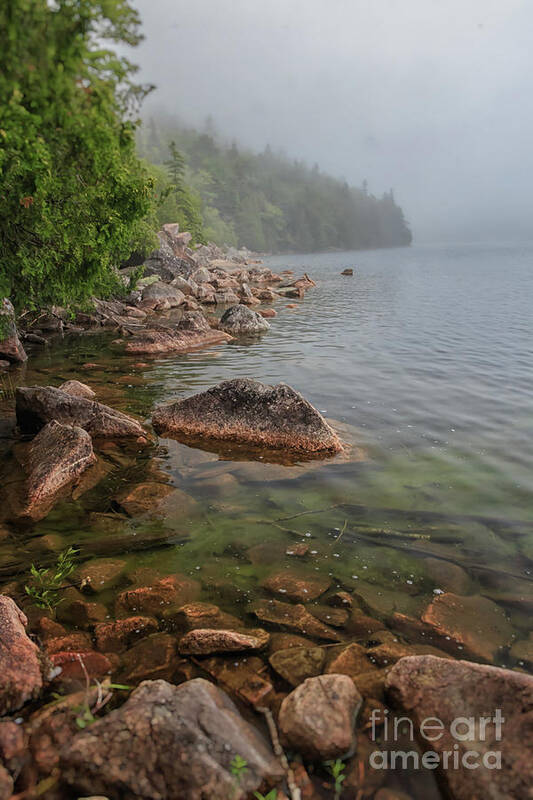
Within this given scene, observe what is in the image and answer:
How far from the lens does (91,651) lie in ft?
14.9

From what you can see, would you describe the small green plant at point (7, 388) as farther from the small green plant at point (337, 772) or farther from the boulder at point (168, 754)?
the small green plant at point (337, 772)

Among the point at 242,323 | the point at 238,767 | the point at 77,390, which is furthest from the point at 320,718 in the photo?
the point at 242,323

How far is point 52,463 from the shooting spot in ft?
26.8

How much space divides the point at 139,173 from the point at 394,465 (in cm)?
932

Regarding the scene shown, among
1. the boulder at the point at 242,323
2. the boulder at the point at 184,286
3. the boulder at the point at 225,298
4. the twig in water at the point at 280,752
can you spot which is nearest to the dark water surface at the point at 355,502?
the twig in water at the point at 280,752

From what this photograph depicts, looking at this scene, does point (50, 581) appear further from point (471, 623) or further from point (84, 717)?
point (471, 623)

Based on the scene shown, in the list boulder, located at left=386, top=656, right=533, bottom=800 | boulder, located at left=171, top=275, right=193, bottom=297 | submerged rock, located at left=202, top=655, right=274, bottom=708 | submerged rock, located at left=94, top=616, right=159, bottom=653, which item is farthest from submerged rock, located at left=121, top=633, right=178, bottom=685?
boulder, located at left=171, top=275, right=193, bottom=297

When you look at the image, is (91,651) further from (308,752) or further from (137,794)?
(308,752)

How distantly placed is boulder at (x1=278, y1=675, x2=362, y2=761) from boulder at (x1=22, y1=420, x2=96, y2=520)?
206 inches

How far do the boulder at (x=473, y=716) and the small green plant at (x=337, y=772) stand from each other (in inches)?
29.5

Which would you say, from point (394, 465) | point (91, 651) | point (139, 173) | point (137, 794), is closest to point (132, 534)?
point (91, 651)

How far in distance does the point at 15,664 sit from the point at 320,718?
9.01 feet

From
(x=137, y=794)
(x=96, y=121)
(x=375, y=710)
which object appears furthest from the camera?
(x=96, y=121)

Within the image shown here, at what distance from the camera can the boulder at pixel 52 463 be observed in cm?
758
